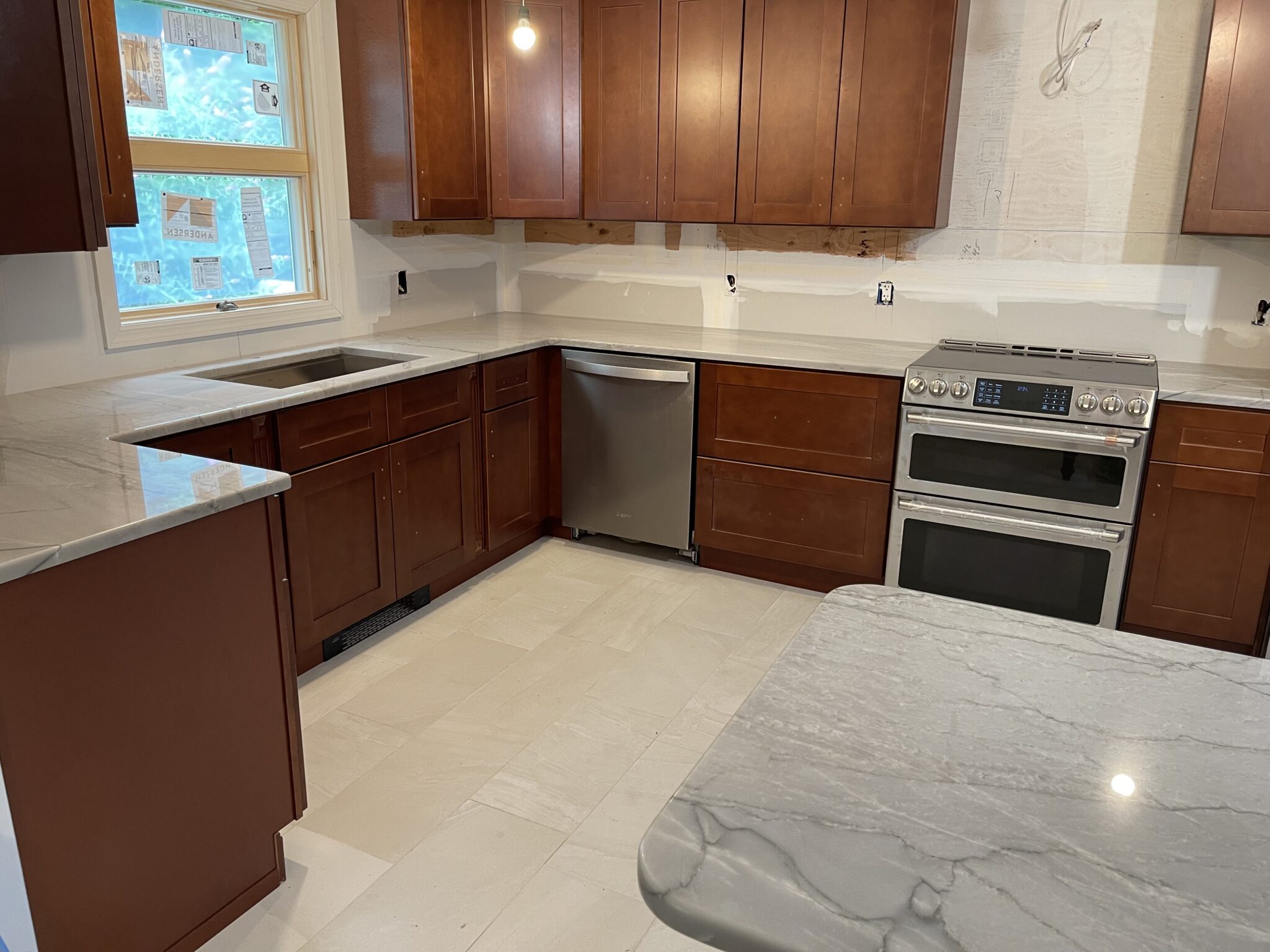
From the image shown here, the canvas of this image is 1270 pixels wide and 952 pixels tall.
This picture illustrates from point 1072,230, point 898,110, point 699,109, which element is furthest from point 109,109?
point 1072,230

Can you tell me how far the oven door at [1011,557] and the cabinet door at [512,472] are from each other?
1.48m

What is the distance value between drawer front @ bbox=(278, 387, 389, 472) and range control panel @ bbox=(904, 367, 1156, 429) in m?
1.78

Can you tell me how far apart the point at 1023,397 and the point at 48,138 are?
9.16 ft

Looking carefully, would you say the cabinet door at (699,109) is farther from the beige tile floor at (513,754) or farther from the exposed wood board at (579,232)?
the beige tile floor at (513,754)

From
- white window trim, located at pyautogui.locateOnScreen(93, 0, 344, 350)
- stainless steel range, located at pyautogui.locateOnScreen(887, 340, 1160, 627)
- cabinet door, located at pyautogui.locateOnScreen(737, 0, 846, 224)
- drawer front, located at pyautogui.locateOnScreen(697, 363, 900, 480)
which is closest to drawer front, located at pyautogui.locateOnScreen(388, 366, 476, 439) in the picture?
white window trim, located at pyautogui.locateOnScreen(93, 0, 344, 350)

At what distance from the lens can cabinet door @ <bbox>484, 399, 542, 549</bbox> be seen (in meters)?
3.64

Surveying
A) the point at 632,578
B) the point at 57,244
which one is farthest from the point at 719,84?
the point at 57,244

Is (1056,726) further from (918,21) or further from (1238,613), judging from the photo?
(918,21)

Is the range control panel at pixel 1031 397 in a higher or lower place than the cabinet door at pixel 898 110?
lower

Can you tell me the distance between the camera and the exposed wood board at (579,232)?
4.25 m

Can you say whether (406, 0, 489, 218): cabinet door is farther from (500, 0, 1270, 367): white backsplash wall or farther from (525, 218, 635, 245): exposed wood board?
(500, 0, 1270, 367): white backsplash wall

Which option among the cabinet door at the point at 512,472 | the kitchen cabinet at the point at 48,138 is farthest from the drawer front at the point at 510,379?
the kitchen cabinet at the point at 48,138

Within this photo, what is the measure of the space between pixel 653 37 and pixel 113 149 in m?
2.01

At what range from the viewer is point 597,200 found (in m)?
3.89
